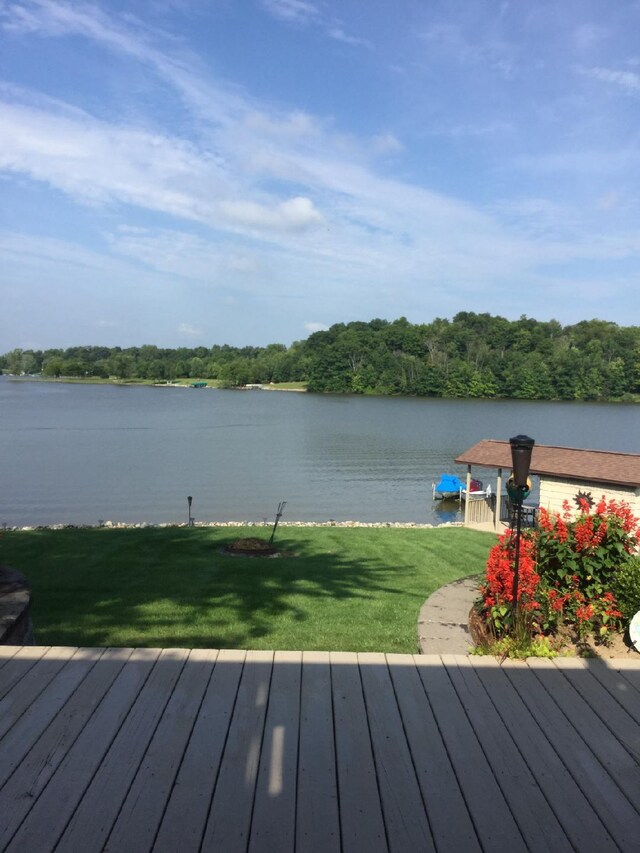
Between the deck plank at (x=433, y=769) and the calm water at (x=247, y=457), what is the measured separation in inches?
746

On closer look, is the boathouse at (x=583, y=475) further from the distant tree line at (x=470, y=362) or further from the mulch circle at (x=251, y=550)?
the distant tree line at (x=470, y=362)

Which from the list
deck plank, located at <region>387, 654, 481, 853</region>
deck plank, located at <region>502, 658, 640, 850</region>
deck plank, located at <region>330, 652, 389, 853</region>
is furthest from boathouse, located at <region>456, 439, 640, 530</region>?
deck plank, located at <region>330, 652, 389, 853</region>

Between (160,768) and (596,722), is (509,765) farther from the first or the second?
(160,768)

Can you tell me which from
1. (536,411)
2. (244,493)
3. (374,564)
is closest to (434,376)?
(536,411)

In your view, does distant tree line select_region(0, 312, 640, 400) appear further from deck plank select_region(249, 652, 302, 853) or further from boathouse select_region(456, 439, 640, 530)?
deck plank select_region(249, 652, 302, 853)

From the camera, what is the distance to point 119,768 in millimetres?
2920

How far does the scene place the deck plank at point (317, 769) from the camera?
8.20ft

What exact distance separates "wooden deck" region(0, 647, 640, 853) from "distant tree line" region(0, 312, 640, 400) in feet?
318

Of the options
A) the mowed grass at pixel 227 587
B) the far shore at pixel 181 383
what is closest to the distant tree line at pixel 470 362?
the far shore at pixel 181 383

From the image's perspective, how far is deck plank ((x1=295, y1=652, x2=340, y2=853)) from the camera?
2498 mm

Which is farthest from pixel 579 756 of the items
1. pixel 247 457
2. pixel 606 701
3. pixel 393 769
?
pixel 247 457

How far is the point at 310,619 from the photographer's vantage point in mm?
6789

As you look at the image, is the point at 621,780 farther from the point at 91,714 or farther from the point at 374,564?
the point at 374,564

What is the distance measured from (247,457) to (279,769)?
34497 millimetres
